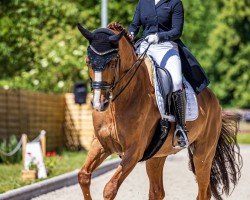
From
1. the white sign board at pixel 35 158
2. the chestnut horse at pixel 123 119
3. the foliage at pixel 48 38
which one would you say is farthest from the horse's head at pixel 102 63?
the foliage at pixel 48 38

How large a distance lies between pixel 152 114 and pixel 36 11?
16.5 meters

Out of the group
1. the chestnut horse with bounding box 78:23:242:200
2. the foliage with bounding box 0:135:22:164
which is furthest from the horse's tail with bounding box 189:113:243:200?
the foliage with bounding box 0:135:22:164

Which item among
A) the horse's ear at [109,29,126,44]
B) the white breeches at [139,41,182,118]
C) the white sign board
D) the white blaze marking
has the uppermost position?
the horse's ear at [109,29,126,44]

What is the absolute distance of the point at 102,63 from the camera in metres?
7.31

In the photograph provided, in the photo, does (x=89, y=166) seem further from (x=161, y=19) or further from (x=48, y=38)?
(x=48, y=38)

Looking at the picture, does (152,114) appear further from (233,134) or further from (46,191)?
(46,191)

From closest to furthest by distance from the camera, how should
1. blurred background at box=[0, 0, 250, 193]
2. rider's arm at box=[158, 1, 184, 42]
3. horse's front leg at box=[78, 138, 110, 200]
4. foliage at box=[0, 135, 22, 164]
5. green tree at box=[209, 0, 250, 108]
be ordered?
1. horse's front leg at box=[78, 138, 110, 200]
2. rider's arm at box=[158, 1, 184, 42]
3. foliage at box=[0, 135, 22, 164]
4. blurred background at box=[0, 0, 250, 193]
5. green tree at box=[209, 0, 250, 108]

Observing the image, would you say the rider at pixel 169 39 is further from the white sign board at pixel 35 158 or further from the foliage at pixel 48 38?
the foliage at pixel 48 38

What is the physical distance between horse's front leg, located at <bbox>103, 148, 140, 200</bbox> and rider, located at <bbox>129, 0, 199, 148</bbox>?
4.09ft

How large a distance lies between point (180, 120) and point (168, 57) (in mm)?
770

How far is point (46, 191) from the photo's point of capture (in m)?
13.1

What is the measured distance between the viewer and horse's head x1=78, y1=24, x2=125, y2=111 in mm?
7281

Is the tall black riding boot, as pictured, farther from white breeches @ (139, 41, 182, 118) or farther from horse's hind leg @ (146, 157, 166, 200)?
horse's hind leg @ (146, 157, 166, 200)

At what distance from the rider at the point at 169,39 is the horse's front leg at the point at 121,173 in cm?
125
